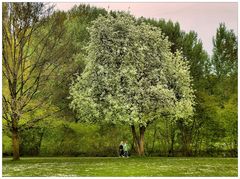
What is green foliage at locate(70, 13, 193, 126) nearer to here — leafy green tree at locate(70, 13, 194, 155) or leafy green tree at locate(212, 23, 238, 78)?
leafy green tree at locate(70, 13, 194, 155)

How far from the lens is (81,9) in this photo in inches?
2304

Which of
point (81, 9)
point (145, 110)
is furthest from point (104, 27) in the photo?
point (81, 9)

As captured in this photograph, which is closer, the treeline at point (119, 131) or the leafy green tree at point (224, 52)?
the treeline at point (119, 131)

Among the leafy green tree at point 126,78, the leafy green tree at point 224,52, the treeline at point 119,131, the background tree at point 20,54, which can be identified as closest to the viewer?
the background tree at point 20,54

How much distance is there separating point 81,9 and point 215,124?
21128 mm

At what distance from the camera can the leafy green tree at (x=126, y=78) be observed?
39500 millimetres

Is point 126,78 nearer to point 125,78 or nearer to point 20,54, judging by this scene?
point 125,78

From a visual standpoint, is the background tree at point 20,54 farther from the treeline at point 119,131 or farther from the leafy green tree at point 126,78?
the treeline at point 119,131

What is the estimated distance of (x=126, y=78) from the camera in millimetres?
39656

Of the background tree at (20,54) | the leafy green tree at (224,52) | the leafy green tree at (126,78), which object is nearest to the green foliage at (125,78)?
the leafy green tree at (126,78)

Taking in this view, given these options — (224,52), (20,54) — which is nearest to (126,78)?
(20,54)

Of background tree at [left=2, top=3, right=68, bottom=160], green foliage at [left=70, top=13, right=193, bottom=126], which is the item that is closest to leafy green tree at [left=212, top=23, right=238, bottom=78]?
green foliage at [left=70, top=13, right=193, bottom=126]

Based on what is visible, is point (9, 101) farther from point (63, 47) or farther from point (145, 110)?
point (145, 110)

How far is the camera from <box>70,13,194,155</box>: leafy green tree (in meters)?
39.5
